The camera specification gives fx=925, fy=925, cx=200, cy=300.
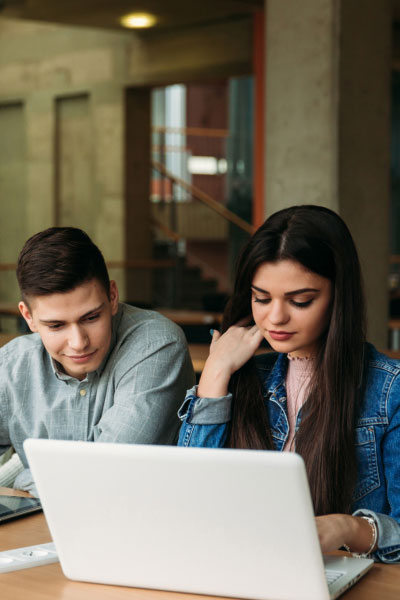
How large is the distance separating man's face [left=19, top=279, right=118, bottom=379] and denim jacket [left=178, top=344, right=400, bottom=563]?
0.26 metres

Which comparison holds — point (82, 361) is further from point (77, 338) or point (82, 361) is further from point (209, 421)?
point (209, 421)

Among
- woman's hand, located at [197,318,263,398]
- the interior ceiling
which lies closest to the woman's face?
woman's hand, located at [197,318,263,398]

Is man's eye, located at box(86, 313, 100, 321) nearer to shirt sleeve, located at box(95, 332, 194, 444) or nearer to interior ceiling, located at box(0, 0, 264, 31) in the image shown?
shirt sleeve, located at box(95, 332, 194, 444)

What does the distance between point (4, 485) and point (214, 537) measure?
3.85ft

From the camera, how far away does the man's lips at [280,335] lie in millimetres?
1788

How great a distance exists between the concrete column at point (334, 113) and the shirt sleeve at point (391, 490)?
11.8ft

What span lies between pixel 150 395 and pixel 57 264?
37 cm

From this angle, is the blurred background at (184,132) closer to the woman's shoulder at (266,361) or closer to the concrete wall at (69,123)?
the concrete wall at (69,123)

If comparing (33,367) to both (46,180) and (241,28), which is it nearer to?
(241,28)

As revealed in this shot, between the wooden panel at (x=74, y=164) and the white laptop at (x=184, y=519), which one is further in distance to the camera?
the wooden panel at (x=74, y=164)

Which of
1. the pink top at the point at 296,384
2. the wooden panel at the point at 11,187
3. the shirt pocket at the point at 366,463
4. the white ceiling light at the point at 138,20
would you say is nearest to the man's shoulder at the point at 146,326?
the pink top at the point at 296,384

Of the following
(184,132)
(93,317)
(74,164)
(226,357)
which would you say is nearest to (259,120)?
(74,164)

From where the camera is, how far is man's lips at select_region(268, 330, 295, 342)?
5.87 ft

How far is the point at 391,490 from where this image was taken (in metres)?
1.72
